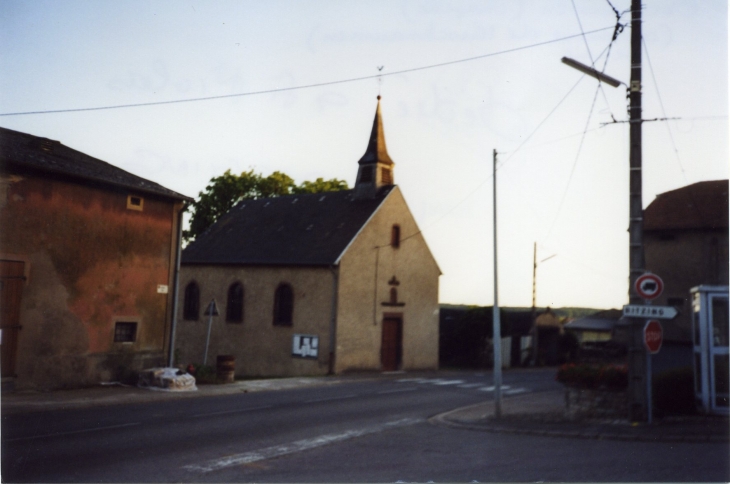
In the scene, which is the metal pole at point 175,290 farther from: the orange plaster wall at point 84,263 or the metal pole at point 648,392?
the metal pole at point 648,392

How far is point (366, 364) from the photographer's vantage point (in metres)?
29.8

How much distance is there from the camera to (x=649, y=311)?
12.0 m

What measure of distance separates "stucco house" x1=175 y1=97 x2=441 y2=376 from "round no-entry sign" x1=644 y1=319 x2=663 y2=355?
1746cm

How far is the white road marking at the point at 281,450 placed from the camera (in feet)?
30.6

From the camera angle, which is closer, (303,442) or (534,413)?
(303,442)

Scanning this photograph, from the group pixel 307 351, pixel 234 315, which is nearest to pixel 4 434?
pixel 307 351

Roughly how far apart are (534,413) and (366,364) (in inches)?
595

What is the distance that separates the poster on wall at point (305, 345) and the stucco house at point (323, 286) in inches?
1.8

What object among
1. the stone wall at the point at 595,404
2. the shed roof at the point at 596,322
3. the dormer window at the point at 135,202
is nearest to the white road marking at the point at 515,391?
the stone wall at the point at 595,404

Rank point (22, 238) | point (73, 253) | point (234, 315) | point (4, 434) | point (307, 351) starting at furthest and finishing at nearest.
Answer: point (234, 315)
point (307, 351)
point (73, 253)
point (22, 238)
point (4, 434)

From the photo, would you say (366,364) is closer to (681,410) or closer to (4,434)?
(681,410)

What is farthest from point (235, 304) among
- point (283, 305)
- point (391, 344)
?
point (391, 344)

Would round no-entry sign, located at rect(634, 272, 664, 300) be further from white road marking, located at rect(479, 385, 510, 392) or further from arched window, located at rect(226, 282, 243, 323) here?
arched window, located at rect(226, 282, 243, 323)

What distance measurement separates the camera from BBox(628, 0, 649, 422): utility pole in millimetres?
12602
